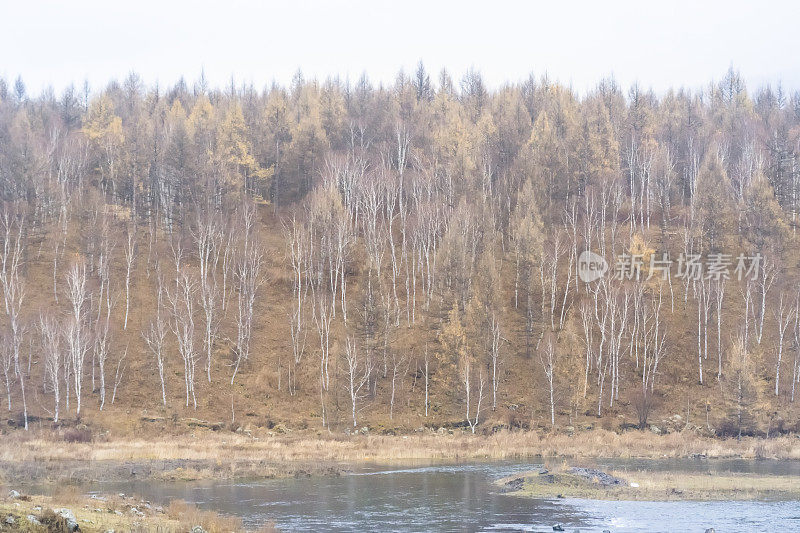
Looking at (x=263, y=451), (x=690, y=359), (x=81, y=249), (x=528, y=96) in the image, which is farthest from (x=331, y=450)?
(x=528, y=96)

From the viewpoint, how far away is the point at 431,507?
3119cm

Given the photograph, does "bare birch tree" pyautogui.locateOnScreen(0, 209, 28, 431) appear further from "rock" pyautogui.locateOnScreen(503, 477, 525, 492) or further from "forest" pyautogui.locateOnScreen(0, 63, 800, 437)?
"rock" pyautogui.locateOnScreen(503, 477, 525, 492)

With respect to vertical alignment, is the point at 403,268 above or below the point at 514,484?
above

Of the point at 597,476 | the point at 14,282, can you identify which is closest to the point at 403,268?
the point at 14,282

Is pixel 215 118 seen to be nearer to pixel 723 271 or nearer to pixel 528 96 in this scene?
pixel 528 96

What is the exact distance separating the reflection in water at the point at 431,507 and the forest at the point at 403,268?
21.2 meters

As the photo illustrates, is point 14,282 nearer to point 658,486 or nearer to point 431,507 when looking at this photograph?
point 431,507

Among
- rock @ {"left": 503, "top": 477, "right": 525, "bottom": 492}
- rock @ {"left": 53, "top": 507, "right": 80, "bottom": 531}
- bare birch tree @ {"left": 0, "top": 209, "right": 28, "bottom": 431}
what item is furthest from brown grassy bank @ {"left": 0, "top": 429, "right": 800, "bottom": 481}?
rock @ {"left": 53, "top": 507, "right": 80, "bottom": 531}

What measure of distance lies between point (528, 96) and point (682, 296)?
50.7 m

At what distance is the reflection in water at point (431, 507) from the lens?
27.6 metres

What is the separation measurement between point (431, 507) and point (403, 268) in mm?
52271

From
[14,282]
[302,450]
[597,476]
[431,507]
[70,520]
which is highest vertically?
[14,282]

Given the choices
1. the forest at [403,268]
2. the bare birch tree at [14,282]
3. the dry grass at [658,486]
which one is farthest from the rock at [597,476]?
the bare birch tree at [14,282]

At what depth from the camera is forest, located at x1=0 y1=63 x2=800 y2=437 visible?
2414 inches
